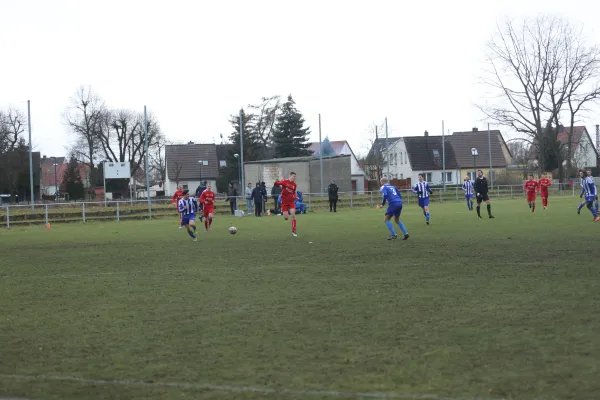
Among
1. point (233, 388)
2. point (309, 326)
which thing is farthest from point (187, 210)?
point (233, 388)

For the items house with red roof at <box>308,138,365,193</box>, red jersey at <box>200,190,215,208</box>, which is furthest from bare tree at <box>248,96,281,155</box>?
red jersey at <box>200,190,215,208</box>

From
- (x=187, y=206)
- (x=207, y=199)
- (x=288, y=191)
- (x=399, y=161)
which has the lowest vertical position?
(x=187, y=206)

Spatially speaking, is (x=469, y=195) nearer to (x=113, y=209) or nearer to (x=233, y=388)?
(x=113, y=209)

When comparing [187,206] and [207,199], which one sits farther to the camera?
[207,199]

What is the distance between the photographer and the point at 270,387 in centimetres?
611

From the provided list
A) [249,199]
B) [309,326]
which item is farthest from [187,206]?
[249,199]

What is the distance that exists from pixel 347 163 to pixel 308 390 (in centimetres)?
6742

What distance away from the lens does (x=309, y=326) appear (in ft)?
28.2

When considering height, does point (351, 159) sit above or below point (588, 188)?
above

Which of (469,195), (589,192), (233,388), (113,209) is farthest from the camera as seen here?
(113,209)

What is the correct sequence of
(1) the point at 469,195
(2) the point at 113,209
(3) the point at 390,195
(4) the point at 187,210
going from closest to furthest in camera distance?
(3) the point at 390,195
(4) the point at 187,210
(1) the point at 469,195
(2) the point at 113,209

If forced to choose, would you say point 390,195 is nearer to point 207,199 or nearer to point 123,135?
point 207,199

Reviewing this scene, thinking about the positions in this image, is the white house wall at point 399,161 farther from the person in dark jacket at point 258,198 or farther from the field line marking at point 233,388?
the field line marking at point 233,388

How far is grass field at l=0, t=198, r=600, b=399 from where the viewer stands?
6.20 m
